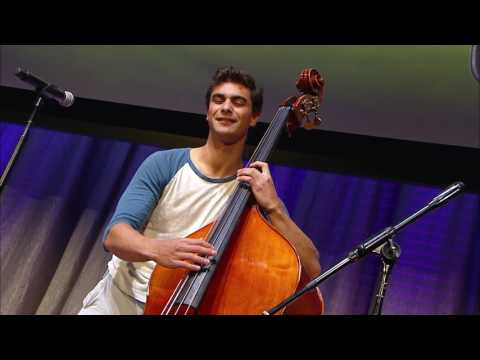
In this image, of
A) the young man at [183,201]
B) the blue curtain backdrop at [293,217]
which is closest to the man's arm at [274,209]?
the young man at [183,201]

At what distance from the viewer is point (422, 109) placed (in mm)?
2447

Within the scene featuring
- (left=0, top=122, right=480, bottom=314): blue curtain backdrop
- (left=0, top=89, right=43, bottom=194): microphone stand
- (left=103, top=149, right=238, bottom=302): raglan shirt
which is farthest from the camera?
(left=0, top=122, right=480, bottom=314): blue curtain backdrop

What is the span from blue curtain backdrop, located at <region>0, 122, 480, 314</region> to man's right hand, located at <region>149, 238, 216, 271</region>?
1.34m

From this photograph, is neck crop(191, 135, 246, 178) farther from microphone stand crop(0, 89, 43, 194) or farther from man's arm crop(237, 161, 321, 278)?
microphone stand crop(0, 89, 43, 194)

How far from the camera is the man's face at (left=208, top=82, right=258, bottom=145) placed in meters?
1.72

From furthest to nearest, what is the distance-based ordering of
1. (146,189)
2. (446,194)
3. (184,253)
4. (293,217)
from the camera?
(293,217), (146,189), (184,253), (446,194)

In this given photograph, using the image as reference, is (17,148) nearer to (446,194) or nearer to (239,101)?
(239,101)

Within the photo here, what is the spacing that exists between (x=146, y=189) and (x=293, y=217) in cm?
121

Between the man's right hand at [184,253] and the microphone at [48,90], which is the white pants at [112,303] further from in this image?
the microphone at [48,90]

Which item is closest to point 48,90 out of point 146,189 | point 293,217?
point 146,189

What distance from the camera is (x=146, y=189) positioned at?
163 cm

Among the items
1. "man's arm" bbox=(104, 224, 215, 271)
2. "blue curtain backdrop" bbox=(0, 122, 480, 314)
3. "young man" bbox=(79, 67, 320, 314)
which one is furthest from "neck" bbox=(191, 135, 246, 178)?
"blue curtain backdrop" bbox=(0, 122, 480, 314)
